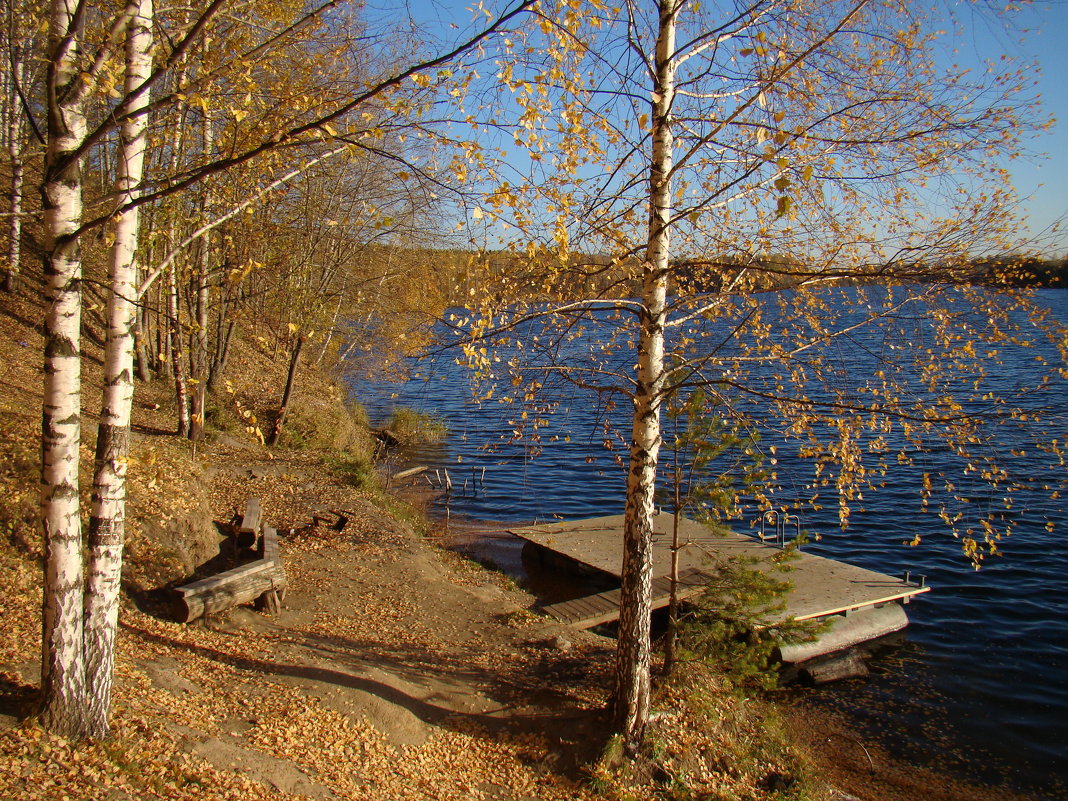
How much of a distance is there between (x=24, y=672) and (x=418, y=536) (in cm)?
1088

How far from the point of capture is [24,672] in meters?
5.80

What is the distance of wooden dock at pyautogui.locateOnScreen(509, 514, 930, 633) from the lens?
1278 centimetres

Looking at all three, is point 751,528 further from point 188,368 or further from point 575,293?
point 188,368

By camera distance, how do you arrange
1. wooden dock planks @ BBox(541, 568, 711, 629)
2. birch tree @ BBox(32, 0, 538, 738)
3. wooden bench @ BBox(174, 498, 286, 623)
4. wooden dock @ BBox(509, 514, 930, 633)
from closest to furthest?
birch tree @ BBox(32, 0, 538, 738) < wooden bench @ BBox(174, 498, 286, 623) < wooden dock planks @ BBox(541, 568, 711, 629) < wooden dock @ BBox(509, 514, 930, 633)

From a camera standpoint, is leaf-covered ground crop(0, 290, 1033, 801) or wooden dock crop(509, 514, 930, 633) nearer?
leaf-covered ground crop(0, 290, 1033, 801)

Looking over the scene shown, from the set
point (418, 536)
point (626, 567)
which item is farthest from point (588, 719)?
point (418, 536)

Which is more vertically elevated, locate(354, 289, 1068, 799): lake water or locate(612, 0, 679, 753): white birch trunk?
locate(612, 0, 679, 753): white birch trunk

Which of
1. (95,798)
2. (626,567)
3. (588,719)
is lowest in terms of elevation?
(588,719)

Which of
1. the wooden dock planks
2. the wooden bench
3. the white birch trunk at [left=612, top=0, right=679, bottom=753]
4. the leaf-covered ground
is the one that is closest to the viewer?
the leaf-covered ground

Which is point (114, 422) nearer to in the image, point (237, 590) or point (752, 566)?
point (237, 590)

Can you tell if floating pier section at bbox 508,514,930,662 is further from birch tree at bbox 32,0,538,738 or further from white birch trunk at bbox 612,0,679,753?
birch tree at bbox 32,0,538,738

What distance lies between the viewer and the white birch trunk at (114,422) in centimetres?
497

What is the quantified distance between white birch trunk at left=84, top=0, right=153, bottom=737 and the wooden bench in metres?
3.71

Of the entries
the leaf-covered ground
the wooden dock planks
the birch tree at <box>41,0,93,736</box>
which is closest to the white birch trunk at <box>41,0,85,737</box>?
the birch tree at <box>41,0,93,736</box>
